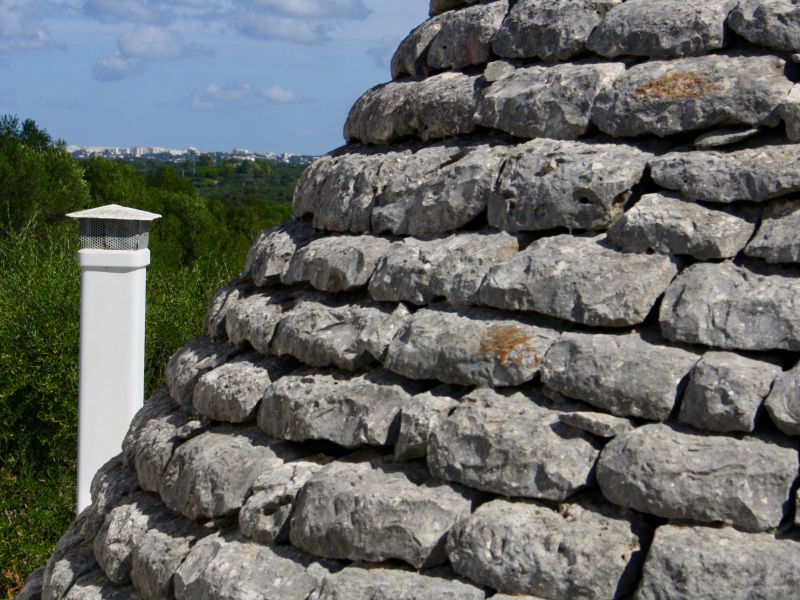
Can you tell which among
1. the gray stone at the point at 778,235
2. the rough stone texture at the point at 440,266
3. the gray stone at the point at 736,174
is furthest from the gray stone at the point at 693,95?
the rough stone texture at the point at 440,266

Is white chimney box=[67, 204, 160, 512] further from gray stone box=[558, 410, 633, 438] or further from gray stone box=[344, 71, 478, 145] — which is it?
gray stone box=[558, 410, 633, 438]

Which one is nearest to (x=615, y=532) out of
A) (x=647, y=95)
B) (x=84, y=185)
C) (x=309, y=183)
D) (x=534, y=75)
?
(x=647, y=95)

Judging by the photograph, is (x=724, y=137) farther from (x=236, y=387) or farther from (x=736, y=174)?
(x=236, y=387)

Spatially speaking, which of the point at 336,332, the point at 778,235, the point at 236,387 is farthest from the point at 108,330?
the point at 778,235

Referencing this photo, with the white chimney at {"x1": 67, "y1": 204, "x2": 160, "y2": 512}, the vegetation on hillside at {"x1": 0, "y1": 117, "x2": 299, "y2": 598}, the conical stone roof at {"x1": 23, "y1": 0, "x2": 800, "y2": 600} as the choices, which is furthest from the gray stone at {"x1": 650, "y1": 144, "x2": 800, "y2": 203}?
the vegetation on hillside at {"x1": 0, "y1": 117, "x2": 299, "y2": 598}

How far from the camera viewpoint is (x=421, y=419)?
2822 millimetres

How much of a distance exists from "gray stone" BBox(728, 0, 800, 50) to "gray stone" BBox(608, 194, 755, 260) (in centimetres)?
55

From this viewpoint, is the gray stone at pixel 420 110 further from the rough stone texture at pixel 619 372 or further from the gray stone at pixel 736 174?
the rough stone texture at pixel 619 372

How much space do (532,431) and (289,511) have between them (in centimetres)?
77

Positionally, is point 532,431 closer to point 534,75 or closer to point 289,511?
point 289,511

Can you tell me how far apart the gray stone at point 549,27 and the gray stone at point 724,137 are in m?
0.58

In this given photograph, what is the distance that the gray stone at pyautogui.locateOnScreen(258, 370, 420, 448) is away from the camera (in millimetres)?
2936

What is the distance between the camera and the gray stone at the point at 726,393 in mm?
2451

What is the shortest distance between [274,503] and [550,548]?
0.87 metres
